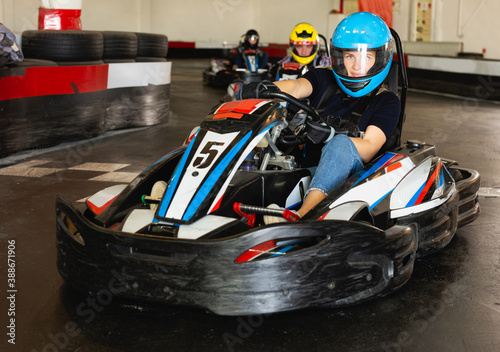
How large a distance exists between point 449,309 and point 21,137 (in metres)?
3.13

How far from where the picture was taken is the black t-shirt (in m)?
2.43

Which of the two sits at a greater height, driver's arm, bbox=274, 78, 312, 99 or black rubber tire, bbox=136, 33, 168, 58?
black rubber tire, bbox=136, 33, 168, 58

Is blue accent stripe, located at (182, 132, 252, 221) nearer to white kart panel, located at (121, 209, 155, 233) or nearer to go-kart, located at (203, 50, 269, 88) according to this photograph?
white kart panel, located at (121, 209, 155, 233)

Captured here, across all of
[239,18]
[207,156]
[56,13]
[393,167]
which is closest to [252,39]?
[56,13]

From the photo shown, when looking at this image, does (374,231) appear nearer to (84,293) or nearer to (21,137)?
(84,293)

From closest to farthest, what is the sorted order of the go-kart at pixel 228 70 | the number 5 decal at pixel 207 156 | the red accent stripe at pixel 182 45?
the number 5 decal at pixel 207 156 < the go-kart at pixel 228 70 < the red accent stripe at pixel 182 45

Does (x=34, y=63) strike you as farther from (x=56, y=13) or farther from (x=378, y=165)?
(x=378, y=165)

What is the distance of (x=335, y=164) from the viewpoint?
2232 millimetres

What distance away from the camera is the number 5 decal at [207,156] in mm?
1993

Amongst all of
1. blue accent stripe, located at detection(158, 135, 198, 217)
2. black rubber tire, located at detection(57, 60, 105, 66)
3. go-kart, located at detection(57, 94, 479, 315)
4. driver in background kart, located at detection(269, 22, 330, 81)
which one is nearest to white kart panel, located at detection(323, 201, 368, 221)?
go-kart, located at detection(57, 94, 479, 315)

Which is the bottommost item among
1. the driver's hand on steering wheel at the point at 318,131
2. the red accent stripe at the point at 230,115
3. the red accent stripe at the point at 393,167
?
the red accent stripe at the point at 393,167

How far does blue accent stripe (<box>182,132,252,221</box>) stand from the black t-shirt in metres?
0.62

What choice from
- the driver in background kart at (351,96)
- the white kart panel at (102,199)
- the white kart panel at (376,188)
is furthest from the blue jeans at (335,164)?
the white kart panel at (102,199)

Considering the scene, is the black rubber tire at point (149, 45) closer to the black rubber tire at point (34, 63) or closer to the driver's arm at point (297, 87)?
the black rubber tire at point (34, 63)
